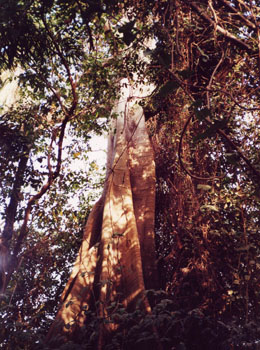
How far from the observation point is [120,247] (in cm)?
369

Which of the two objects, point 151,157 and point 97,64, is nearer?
point 97,64

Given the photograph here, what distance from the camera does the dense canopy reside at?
2.98 metres

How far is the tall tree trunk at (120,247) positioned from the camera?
10.5 feet

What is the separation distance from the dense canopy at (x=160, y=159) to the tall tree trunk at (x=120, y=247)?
36 millimetres

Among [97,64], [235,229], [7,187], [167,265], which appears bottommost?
[167,265]

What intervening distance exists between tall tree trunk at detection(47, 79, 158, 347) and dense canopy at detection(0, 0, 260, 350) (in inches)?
1.4

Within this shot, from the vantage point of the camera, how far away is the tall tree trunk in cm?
320

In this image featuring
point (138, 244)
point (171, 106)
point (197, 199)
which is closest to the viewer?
point (138, 244)

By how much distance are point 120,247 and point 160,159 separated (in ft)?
6.19

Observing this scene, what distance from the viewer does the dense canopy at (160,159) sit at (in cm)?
298

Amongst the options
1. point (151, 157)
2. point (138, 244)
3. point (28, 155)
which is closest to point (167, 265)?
point (138, 244)

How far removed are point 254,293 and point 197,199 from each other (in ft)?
4.01

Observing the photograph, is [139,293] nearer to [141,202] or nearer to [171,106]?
[141,202]

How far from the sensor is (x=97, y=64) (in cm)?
377
